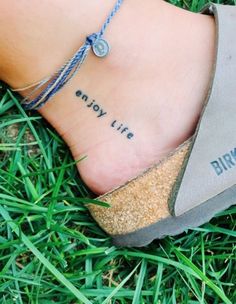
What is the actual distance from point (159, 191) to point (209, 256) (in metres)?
0.19

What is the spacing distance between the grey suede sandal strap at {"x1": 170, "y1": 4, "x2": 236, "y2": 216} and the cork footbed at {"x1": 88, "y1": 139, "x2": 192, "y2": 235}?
15mm

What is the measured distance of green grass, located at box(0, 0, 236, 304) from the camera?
108 cm

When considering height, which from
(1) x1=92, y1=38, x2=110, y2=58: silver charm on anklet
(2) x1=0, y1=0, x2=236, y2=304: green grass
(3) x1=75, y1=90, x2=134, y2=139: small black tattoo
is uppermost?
(1) x1=92, y1=38, x2=110, y2=58: silver charm on anklet

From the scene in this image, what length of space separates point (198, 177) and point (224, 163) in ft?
0.16

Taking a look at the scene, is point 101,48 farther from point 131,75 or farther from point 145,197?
point 145,197

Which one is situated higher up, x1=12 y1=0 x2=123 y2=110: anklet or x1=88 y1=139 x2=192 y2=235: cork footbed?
x1=12 y1=0 x2=123 y2=110: anklet

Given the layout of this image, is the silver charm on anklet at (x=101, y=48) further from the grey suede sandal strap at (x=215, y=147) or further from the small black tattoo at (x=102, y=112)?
the grey suede sandal strap at (x=215, y=147)

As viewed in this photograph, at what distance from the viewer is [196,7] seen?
128 cm

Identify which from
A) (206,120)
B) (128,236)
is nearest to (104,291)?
(128,236)

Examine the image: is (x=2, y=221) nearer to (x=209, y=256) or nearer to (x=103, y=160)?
(x=103, y=160)

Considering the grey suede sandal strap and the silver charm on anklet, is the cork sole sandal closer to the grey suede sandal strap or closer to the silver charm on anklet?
the grey suede sandal strap

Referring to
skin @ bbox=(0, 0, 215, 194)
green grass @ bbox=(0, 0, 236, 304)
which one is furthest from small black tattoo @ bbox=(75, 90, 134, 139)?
green grass @ bbox=(0, 0, 236, 304)

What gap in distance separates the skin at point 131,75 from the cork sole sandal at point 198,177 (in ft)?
0.11

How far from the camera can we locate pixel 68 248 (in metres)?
1.11
